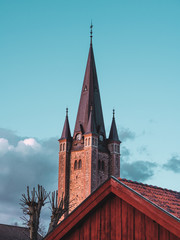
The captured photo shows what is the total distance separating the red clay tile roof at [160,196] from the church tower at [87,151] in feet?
171

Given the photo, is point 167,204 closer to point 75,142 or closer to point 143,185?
point 143,185

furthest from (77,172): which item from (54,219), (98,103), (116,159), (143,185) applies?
(143,185)

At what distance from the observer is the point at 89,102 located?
Answer: 213ft

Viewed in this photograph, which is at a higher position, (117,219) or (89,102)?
(89,102)

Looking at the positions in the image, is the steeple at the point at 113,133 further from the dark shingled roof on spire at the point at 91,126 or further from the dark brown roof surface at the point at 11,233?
the dark brown roof surface at the point at 11,233

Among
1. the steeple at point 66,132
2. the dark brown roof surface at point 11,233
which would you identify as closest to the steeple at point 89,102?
the steeple at point 66,132

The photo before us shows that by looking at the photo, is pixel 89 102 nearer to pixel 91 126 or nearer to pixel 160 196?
pixel 91 126

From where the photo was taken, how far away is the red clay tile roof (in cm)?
497

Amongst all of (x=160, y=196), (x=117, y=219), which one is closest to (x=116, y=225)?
(x=117, y=219)

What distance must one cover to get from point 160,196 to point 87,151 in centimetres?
5492

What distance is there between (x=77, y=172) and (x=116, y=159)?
21.3 ft

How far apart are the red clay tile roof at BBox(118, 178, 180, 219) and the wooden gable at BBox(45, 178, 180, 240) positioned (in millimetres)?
183

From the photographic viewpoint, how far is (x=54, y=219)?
66.2ft

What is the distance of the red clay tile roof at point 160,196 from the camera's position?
16.3 ft
